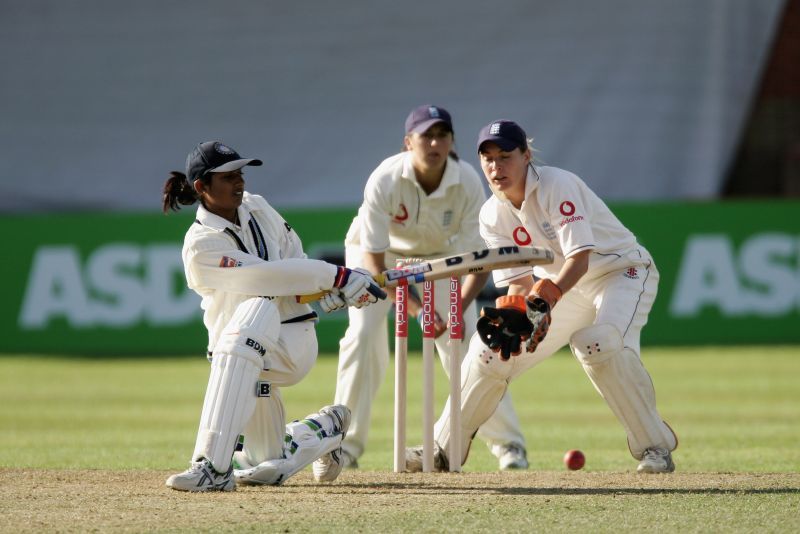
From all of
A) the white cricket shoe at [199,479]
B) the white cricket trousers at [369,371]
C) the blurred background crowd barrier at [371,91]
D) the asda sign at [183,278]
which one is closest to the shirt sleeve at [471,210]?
the white cricket trousers at [369,371]

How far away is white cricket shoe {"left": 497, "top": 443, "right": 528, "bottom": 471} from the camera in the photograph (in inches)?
248

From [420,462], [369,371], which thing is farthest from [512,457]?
[369,371]

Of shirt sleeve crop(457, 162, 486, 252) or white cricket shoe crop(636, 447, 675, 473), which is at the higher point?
shirt sleeve crop(457, 162, 486, 252)

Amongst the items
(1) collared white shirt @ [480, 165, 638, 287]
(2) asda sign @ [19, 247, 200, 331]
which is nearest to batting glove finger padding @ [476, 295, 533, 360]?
(1) collared white shirt @ [480, 165, 638, 287]

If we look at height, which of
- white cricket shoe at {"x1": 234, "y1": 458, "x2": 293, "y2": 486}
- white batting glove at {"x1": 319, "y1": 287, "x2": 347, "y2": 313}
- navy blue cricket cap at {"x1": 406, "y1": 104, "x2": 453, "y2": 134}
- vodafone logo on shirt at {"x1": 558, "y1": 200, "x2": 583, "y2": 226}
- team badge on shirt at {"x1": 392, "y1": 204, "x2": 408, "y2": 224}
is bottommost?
white cricket shoe at {"x1": 234, "y1": 458, "x2": 293, "y2": 486}

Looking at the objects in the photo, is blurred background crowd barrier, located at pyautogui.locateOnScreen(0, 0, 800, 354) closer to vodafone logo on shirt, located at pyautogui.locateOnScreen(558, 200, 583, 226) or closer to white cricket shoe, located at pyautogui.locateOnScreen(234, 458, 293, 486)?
vodafone logo on shirt, located at pyautogui.locateOnScreen(558, 200, 583, 226)

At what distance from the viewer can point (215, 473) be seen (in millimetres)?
Answer: 4988

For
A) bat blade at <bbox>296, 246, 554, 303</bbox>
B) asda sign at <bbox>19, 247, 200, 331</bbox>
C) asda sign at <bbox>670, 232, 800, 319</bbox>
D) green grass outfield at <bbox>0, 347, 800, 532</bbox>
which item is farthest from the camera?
asda sign at <bbox>19, 247, 200, 331</bbox>

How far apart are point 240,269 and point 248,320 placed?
22 cm

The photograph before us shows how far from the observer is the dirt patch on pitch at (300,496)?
4.36 m

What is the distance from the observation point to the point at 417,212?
21.7 ft

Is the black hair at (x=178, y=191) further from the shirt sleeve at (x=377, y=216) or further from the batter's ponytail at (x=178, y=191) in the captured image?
the shirt sleeve at (x=377, y=216)

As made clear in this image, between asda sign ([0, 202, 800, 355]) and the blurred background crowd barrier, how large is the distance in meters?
1.53

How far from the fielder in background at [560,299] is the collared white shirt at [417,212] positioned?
0.81 m
